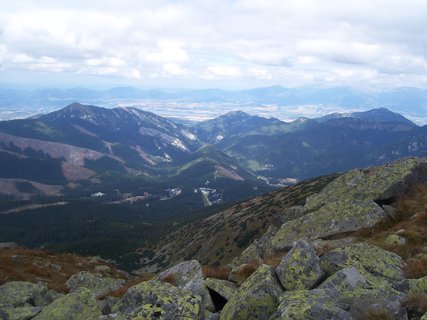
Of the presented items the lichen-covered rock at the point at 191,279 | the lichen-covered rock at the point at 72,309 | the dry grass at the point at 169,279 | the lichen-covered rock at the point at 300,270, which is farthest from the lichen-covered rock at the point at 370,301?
the lichen-covered rock at the point at 72,309

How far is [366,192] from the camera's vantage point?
1334 inches

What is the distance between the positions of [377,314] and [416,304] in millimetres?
1639

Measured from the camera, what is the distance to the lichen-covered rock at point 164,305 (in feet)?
48.2

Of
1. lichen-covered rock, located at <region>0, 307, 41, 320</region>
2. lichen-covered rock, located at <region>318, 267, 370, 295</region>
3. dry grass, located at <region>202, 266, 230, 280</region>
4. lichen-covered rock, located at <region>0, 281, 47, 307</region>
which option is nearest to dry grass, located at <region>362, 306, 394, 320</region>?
lichen-covered rock, located at <region>318, 267, 370, 295</region>

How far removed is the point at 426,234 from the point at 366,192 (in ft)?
37.5

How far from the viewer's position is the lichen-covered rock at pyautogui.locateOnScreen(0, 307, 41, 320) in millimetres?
18219

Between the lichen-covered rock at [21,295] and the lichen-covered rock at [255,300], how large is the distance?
1305cm

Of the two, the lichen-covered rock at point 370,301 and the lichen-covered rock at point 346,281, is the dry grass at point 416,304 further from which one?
the lichen-covered rock at point 346,281

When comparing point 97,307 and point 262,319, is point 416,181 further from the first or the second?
point 97,307

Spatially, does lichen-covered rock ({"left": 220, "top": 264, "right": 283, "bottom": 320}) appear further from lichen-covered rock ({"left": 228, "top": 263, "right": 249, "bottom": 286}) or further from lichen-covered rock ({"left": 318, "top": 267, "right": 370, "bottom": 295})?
lichen-covered rock ({"left": 228, "top": 263, "right": 249, "bottom": 286})

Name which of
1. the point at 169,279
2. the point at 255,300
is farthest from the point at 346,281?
the point at 169,279

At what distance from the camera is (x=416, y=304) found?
1273cm

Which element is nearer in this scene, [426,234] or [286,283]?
[286,283]

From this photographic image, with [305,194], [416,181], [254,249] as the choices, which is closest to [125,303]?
[254,249]
